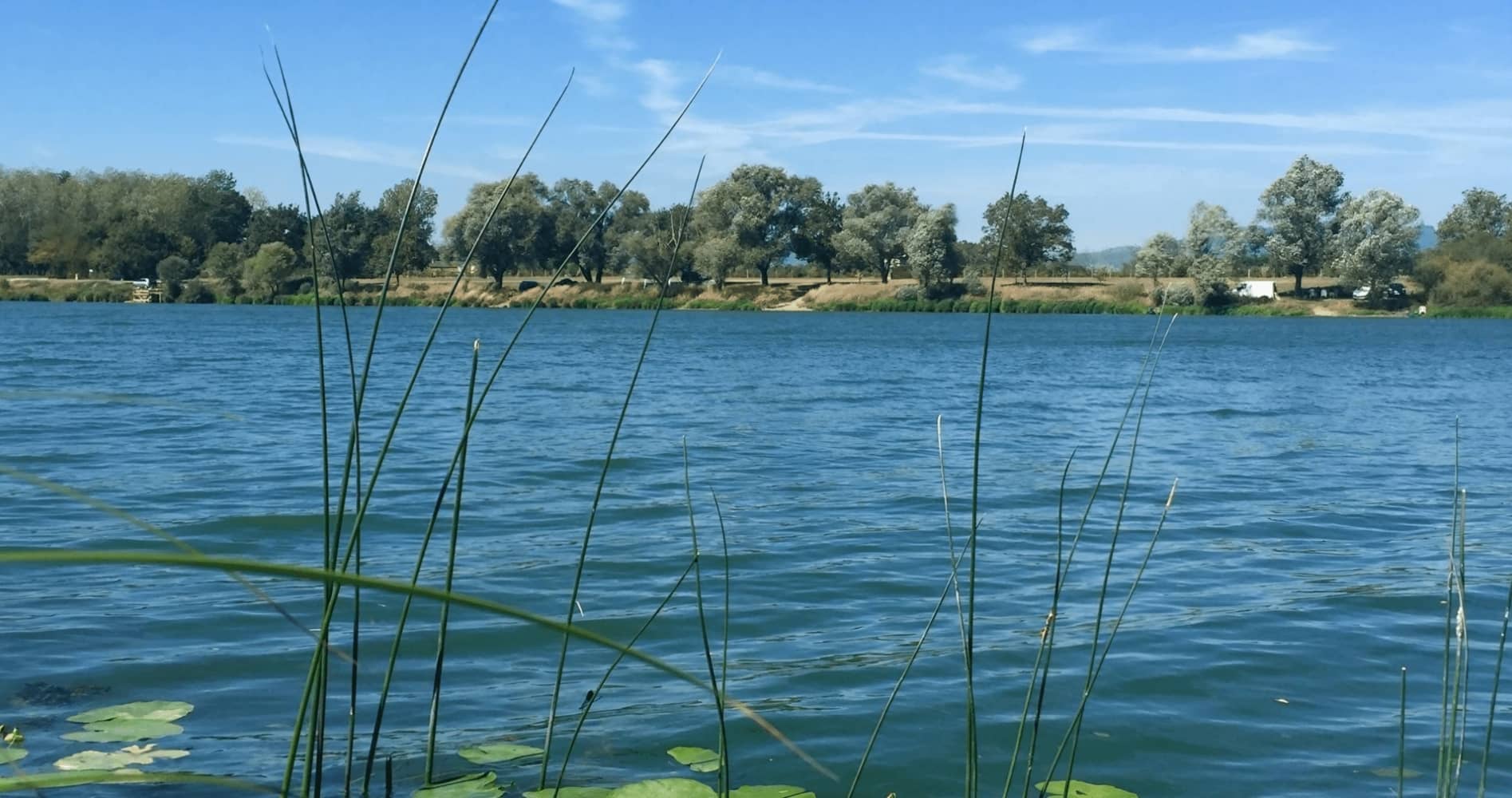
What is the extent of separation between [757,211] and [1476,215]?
202 feet

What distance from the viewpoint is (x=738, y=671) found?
17.8 ft

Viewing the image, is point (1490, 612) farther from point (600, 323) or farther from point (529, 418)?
point (600, 323)

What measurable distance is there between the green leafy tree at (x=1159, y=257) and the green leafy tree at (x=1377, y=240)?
397 inches

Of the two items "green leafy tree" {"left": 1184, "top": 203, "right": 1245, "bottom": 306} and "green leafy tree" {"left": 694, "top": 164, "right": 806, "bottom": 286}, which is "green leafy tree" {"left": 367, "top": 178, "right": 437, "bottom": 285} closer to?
"green leafy tree" {"left": 694, "top": 164, "right": 806, "bottom": 286}


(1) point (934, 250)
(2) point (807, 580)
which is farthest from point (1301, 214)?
(2) point (807, 580)

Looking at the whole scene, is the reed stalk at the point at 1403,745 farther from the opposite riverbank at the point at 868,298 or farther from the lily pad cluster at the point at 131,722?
the opposite riverbank at the point at 868,298

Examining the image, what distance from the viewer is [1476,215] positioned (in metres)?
103

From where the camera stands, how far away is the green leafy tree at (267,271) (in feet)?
189

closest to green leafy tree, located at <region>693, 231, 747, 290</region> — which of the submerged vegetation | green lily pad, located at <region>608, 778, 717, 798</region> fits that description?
the submerged vegetation

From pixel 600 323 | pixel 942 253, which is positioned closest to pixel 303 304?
pixel 600 323

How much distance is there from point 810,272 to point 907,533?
8748 centimetres

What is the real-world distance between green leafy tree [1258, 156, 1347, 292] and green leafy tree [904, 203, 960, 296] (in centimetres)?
2096

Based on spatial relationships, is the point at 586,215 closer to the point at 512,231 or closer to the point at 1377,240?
the point at 512,231

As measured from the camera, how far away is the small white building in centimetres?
8152
